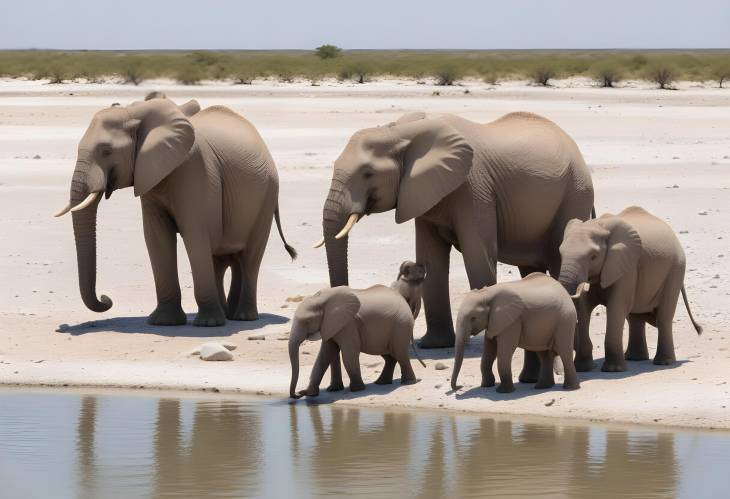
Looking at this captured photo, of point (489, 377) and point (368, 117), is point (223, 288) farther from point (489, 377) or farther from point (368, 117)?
point (368, 117)

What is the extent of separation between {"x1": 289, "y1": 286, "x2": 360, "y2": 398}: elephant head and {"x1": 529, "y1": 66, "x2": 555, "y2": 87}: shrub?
149ft

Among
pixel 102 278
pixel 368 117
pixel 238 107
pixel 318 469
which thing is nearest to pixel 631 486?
pixel 318 469

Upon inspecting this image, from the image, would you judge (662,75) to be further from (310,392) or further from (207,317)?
(310,392)

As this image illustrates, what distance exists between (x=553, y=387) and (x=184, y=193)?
15.0 feet

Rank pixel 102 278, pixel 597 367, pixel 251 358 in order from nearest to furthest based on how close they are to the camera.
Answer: pixel 597 367 < pixel 251 358 < pixel 102 278

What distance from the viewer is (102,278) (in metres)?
19.1

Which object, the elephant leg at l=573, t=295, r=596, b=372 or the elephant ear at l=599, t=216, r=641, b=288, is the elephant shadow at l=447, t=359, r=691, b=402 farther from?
the elephant ear at l=599, t=216, r=641, b=288

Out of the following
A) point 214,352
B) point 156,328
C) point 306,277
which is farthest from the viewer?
point 306,277

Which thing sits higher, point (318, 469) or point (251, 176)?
point (251, 176)

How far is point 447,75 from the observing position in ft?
195

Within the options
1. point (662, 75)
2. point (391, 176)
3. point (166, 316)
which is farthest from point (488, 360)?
point (662, 75)

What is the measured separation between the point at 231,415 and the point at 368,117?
25.2 meters

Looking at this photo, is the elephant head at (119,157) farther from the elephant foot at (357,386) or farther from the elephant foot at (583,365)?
the elephant foot at (583,365)

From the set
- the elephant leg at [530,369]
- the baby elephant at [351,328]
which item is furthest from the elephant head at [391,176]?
the elephant leg at [530,369]
